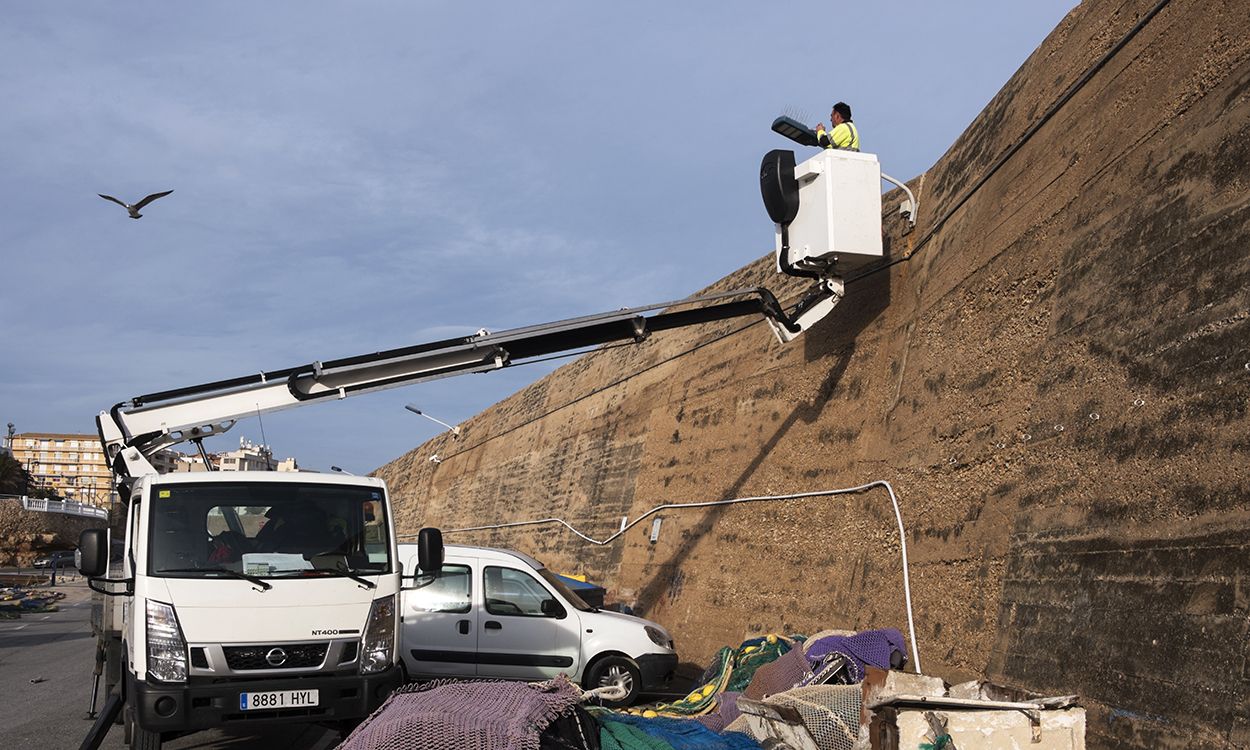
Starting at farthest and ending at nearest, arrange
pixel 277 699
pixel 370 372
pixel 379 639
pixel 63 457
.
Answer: pixel 63 457
pixel 370 372
pixel 379 639
pixel 277 699

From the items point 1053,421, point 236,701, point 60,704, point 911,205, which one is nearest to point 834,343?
point 911,205

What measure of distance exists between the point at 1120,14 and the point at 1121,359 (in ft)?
10.0

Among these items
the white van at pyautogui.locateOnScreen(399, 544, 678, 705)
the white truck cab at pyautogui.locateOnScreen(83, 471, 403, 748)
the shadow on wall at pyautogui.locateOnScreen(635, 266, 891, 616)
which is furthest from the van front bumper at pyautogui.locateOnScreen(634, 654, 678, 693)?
the white truck cab at pyautogui.locateOnScreen(83, 471, 403, 748)

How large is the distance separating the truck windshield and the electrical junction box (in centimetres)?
543

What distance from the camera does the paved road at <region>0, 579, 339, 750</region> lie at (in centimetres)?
931

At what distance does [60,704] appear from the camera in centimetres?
1158

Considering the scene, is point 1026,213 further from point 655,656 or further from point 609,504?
point 609,504

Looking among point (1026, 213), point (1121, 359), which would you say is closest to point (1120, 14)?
point (1026, 213)

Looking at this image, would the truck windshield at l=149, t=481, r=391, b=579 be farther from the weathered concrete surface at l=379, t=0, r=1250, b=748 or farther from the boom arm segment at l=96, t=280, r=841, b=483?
the weathered concrete surface at l=379, t=0, r=1250, b=748

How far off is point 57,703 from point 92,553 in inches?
183

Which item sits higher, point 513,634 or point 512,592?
point 512,592

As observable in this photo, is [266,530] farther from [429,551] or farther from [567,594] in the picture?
[567,594]

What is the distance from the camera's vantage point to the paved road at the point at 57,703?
9.31m

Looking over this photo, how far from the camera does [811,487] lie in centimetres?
1217
